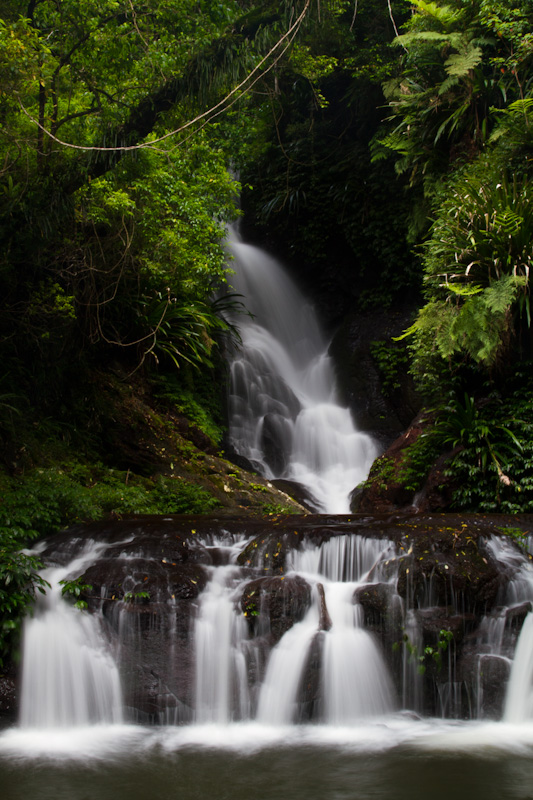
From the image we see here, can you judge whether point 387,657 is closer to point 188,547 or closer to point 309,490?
point 188,547

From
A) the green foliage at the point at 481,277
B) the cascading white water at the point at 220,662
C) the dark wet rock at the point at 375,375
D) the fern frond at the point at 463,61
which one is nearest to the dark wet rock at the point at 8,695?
the cascading white water at the point at 220,662

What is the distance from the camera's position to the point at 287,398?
43.7 feet

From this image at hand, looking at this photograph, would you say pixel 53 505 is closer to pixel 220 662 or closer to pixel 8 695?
pixel 8 695

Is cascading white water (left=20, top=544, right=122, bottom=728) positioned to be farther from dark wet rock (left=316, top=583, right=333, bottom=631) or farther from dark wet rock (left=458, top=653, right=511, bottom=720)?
dark wet rock (left=458, top=653, right=511, bottom=720)

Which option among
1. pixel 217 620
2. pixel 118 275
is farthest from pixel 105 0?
pixel 217 620

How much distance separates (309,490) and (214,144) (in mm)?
7510

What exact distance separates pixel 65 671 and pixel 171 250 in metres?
6.46

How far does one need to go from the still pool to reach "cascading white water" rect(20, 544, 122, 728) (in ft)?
0.51

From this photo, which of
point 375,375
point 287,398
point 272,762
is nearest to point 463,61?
point 375,375

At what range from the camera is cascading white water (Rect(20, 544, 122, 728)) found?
5.31 meters

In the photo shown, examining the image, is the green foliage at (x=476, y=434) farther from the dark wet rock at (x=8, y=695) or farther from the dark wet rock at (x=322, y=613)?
the dark wet rock at (x=8, y=695)

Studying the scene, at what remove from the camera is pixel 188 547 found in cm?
630

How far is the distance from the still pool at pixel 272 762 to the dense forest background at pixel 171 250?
1.38m

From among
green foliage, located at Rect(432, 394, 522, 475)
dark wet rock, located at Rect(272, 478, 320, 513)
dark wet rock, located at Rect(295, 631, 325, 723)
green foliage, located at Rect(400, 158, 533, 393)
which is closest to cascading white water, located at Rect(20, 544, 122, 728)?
dark wet rock, located at Rect(295, 631, 325, 723)
